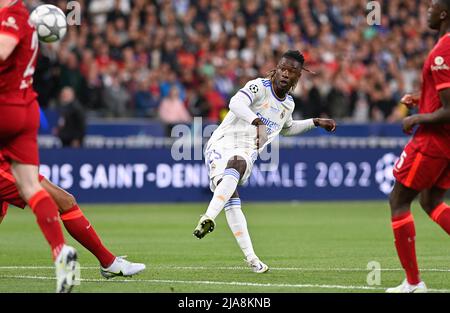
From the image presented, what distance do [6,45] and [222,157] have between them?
13.2ft

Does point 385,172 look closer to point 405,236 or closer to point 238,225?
point 238,225

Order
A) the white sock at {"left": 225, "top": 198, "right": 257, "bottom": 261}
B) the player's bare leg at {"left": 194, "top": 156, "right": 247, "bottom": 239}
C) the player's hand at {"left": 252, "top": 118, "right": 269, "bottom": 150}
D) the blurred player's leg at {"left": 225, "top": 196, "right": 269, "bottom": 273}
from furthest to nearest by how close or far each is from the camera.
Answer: the white sock at {"left": 225, "top": 198, "right": 257, "bottom": 261} < the blurred player's leg at {"left": 225, "top": 196, "right": 269, "bottom": 273} < the player's hand at {"left": 252, "top": 118, "right": 269, "bottom": 150} < the player's bare leg at {"left": 194, "top": 156, "right": 247, "bottom": 239}

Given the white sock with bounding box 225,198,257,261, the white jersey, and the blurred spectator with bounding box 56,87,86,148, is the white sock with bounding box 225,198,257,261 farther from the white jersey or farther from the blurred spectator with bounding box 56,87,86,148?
the blurred spectator with bounding box 56,87,86,148

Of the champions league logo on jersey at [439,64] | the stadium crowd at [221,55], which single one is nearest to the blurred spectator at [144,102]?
the stadium crowd at [221,55]

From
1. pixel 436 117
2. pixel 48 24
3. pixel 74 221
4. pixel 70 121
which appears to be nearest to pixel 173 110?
pixel 70 121

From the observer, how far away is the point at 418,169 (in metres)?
9.02

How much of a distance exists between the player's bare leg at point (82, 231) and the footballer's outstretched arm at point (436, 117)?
10.2 ft

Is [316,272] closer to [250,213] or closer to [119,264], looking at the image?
[119,264]

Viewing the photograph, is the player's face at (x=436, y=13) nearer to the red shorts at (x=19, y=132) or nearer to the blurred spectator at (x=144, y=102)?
the red shorts at (x=19, y=132)

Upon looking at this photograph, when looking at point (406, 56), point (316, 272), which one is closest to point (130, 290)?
point (316, 272)

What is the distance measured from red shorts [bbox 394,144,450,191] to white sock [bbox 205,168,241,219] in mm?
2637

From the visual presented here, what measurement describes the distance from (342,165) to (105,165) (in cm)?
581

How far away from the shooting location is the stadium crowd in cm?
2470

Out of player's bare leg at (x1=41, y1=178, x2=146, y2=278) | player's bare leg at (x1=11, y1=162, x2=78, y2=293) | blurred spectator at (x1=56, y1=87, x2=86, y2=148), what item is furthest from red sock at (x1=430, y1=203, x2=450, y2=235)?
blurred spectator at (x1=56, y1=87, x2=86, y2=148)
